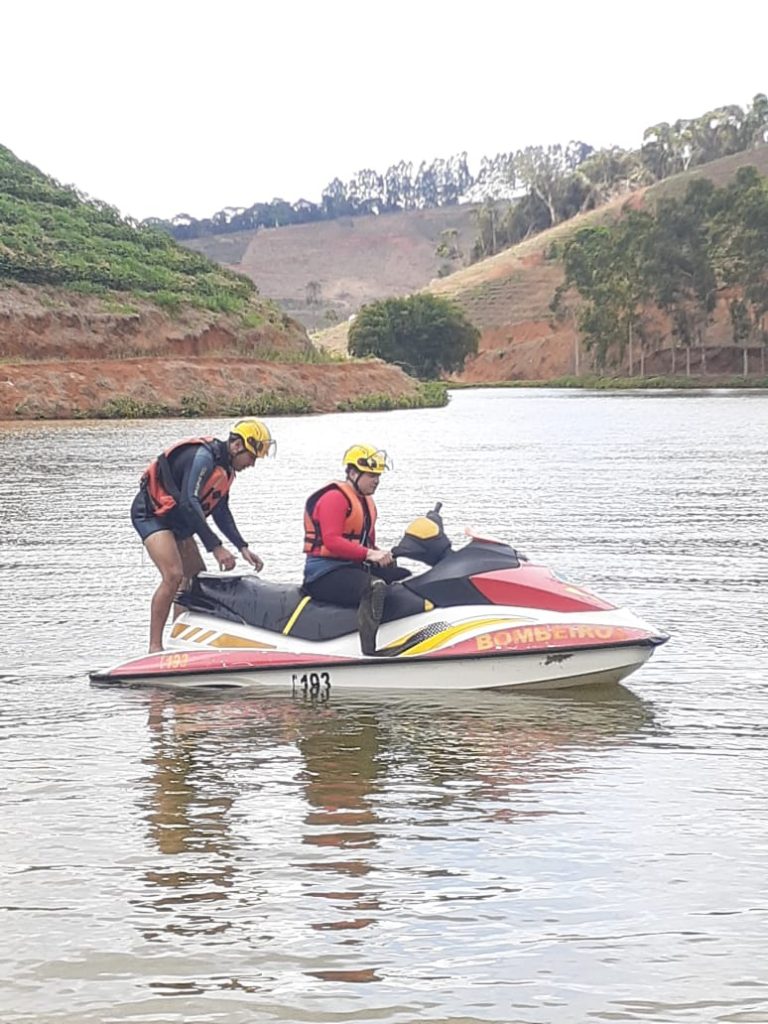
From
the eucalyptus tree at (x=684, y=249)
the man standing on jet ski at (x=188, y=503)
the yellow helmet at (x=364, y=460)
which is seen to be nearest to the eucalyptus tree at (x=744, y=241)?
the eucalyptus tree at (x=684, y=249)

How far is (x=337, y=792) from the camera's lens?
8.01 m

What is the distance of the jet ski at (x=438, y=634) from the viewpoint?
32.5 feet

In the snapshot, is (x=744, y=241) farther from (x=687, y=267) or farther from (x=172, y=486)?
(x=172, y=486)

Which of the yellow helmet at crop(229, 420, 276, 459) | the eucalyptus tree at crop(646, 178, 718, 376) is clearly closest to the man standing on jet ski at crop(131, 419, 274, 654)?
the yellow helmet at crop(229, 420, 276, 459)

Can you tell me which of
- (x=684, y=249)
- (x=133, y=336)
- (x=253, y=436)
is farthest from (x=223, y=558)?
(x=684, y=249)

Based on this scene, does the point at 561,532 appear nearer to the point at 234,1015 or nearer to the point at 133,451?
the point at 234,1015

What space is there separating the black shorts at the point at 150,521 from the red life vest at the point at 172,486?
63mm

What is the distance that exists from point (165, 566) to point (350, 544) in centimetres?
153

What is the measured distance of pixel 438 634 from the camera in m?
10.0

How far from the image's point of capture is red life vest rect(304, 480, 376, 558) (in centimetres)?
1010

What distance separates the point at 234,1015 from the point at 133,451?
34.3 m

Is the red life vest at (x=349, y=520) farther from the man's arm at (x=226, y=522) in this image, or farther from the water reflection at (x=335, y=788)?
the water reflection at (x=335, y=788)

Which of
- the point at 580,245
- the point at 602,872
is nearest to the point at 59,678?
the point at 602,872

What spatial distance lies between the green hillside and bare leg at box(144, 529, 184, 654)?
205 ft
